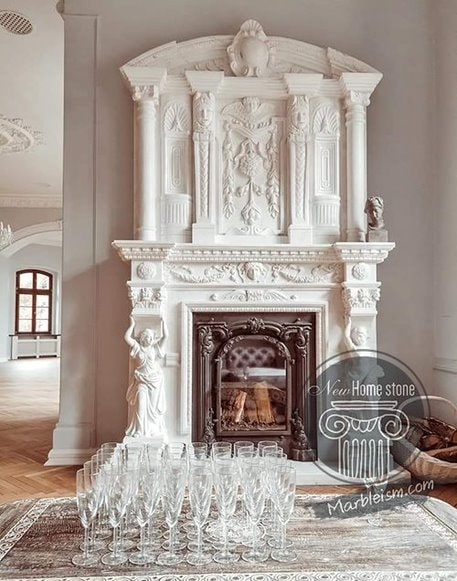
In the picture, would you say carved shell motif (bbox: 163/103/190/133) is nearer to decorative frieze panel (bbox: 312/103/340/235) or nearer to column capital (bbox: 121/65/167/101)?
column capital (bbox: 121/65/167/101)

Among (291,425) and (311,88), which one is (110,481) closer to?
(291,425)

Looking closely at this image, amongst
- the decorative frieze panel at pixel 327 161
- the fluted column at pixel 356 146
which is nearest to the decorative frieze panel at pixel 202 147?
the decorative frieze panel at pixel 327 161

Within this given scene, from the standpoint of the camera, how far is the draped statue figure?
11.3ft

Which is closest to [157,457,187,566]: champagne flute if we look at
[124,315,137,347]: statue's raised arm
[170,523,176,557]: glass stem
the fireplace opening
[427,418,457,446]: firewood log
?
[170,523,176,557]: glass stem

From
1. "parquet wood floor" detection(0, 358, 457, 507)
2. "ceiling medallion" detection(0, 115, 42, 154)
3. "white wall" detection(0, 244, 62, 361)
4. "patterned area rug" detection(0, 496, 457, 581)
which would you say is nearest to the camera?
"patterned area rug" detection(0, 496, 457, 581)

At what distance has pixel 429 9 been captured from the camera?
4.01m

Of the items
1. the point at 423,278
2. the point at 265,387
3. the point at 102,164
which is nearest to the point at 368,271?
the point at 423,278

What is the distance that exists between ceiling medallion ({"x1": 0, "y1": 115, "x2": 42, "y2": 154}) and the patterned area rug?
643 cm

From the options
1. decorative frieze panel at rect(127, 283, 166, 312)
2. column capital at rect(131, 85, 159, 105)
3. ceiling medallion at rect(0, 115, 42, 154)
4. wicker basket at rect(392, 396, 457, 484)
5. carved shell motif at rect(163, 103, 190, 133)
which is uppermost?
ceiling medallion at rect(0, 115, 42, 154)

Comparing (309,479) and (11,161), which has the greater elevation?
(11,161)

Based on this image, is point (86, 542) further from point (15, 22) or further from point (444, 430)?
point (15, 22)

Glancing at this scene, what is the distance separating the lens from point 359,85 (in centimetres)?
371

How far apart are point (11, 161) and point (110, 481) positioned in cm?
824
